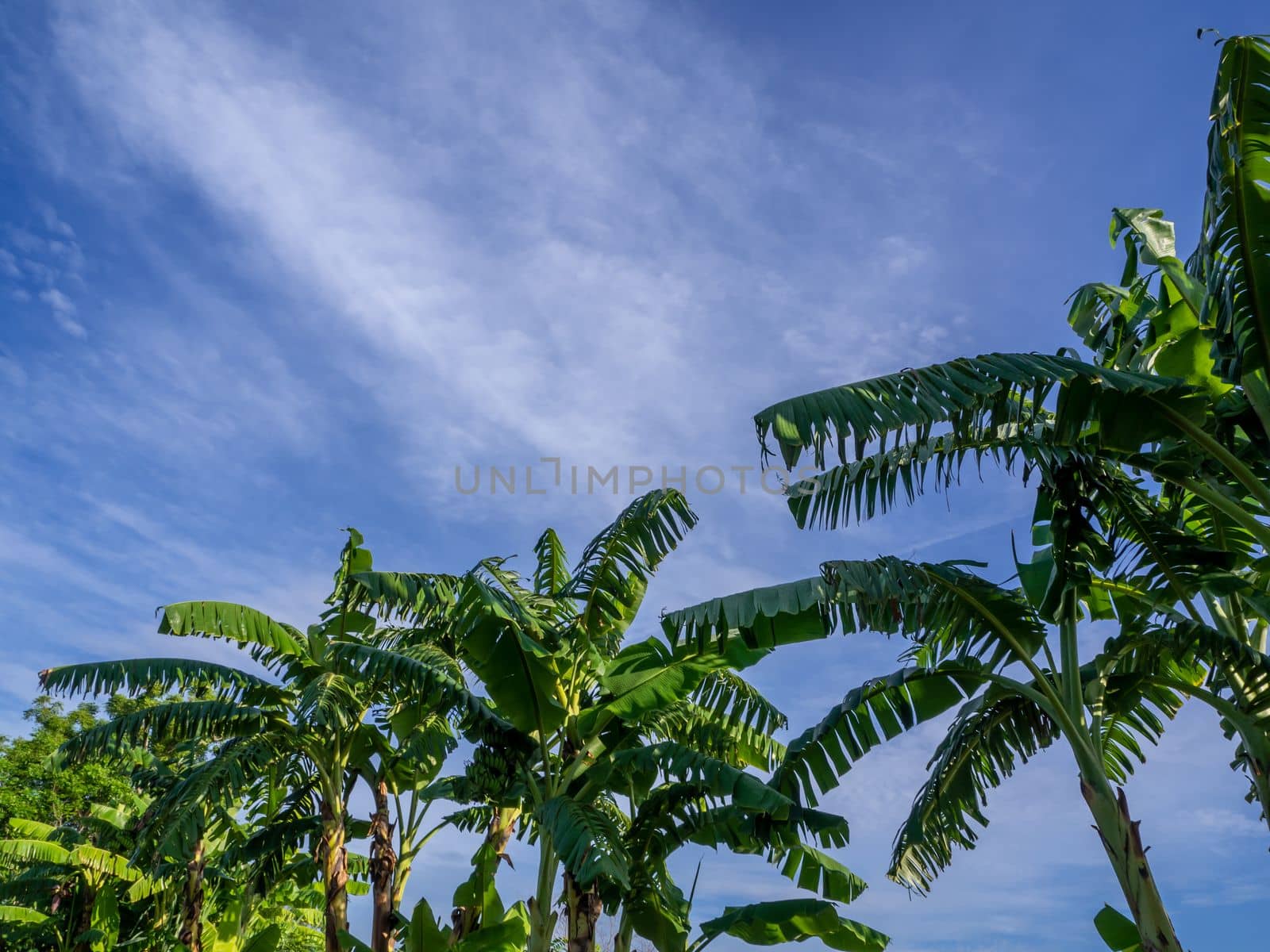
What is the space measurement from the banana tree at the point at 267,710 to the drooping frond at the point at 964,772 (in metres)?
3.86

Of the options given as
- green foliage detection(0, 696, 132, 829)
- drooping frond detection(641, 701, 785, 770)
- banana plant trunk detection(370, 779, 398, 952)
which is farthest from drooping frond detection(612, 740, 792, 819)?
green foliage detection(0, 696, 132, 829)

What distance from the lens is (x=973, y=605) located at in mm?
5566

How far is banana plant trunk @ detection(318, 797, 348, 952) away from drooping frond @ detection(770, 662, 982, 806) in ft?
15.4

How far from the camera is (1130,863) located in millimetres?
4875

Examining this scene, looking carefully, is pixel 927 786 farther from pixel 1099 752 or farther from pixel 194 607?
pixel 194 607

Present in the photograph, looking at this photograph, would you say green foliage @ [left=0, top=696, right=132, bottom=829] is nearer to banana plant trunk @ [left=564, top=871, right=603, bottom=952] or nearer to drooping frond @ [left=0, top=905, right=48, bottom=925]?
drooping frond @ [left=0, top=905, right=48, bottom=925]

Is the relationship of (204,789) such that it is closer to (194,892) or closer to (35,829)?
(194,892)

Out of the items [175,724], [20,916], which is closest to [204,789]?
[175,724]

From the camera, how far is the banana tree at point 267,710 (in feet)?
27.5

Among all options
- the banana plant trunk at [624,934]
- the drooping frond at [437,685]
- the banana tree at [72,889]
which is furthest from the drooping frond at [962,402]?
the banana tree at [72,889]

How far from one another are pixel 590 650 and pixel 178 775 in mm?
6591

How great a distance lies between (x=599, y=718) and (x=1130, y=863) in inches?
151

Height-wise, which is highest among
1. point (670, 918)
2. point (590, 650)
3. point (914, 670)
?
point (590, 650)

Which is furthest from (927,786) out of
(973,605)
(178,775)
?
(178,775)
